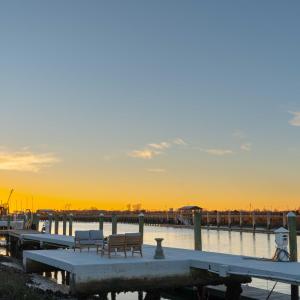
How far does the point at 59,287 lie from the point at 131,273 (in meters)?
6.12

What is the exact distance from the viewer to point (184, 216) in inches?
4363

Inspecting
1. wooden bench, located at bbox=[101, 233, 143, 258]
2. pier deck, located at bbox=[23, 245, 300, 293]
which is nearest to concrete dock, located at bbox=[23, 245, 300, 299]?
pier deck, located at bbox=[23, 245, 300, 293]

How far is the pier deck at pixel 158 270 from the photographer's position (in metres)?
14.3

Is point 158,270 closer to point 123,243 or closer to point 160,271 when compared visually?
point 160,271

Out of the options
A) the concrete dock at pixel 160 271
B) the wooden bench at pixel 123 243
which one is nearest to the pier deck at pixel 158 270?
the concrete dock at pixel 160 271

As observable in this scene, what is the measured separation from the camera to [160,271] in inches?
609

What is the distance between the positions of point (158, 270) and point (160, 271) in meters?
0.07

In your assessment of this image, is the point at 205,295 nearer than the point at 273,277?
No

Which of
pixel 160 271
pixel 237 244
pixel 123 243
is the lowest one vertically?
pixel 237 244

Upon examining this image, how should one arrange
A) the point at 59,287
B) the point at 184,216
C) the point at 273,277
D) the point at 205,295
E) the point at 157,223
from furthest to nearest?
the point at 157,223
the point at 184,216
the point at 59,287
the point at 205,295
the point at 273,277

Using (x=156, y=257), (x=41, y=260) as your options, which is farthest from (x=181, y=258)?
(x=41, y=260)

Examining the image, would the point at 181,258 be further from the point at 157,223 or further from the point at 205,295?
the point at 157,223

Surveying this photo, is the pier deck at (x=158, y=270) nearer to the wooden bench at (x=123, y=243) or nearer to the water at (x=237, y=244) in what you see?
the wooden bench at (x=123, y=243)

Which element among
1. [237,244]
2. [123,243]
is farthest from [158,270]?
[237,244]
